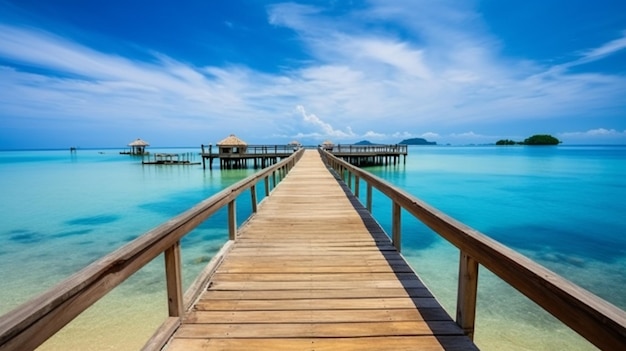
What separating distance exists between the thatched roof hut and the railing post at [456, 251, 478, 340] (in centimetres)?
3687

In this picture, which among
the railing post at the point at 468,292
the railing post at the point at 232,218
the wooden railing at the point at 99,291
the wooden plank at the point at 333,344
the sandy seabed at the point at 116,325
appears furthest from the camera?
the sandy seabed at the point at 116,325

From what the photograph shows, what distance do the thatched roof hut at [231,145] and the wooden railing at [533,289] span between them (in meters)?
36.4

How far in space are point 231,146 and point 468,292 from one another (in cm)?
3728

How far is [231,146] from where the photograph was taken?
37.7m

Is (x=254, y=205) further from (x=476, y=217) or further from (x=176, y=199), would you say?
(x=176, y=199)

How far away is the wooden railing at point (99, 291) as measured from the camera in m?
1.12

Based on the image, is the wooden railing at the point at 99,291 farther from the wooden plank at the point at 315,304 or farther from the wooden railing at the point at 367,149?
the wooden railing at the point at 367,149

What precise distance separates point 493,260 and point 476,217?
15.2 metres

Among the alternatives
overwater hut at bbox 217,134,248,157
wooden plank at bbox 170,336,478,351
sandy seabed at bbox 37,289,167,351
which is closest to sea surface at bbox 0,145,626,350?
sandy seabed at bbox 37,289,167,351

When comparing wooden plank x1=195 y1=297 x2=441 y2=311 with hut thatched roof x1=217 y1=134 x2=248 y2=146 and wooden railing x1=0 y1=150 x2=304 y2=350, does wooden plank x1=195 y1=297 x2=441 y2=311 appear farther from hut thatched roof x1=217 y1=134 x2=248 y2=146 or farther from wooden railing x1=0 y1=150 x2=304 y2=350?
hut thatched roof x1=217 y1=134 x2=248 y2=146

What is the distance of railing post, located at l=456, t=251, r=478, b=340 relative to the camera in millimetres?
2322

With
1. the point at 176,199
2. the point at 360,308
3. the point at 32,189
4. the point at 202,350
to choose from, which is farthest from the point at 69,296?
the point at 32,189

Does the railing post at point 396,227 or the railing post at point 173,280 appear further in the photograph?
the railing post at point 396,227

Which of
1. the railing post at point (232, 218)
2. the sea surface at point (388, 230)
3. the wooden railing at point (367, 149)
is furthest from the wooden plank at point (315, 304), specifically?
the wooden railing at point (367, 149)
